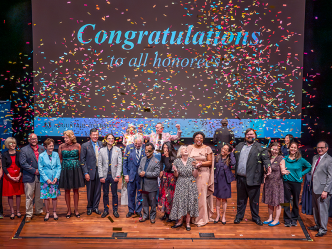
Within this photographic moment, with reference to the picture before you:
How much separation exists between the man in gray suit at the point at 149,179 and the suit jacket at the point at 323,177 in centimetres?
230

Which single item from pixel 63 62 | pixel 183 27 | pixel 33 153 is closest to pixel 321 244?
pixel 33 153

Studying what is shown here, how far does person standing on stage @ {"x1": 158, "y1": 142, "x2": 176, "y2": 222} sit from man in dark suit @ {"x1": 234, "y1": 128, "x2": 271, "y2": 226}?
3.39 feet

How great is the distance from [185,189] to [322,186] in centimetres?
193

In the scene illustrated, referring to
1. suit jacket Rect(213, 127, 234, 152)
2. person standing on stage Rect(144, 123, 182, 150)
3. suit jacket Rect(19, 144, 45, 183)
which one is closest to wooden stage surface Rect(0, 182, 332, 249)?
suit jacket Rect(19, 144, 45, 183)

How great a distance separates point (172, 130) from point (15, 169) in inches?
179

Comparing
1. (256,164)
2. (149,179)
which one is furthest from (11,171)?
(256,164)

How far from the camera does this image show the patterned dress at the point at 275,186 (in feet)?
A: 13.1

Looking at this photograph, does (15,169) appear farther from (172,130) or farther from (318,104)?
(318,104)

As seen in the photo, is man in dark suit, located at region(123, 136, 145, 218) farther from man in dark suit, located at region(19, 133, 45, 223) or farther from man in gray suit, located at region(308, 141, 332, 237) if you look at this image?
man in gray suit, located at region(308, 141, 332, 237)

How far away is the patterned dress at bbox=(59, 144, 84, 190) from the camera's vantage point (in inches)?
168

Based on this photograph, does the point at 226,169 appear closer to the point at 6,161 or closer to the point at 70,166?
the point at 70,166

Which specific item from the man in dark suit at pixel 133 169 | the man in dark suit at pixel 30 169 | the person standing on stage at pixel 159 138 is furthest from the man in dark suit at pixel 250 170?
the man in dark suit at pixel 30 169

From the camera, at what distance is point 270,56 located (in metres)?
7.71

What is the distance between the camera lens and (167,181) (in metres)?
4.18
